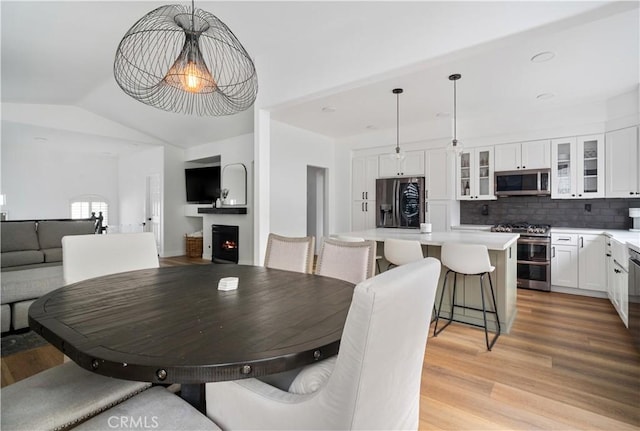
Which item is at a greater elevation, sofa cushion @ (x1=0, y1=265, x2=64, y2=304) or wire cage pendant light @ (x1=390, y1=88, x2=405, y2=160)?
wire cage pendant light @ (x1=390, y1=88, x2=405, y2=160)

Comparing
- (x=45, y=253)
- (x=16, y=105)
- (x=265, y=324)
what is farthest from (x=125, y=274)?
(x=16, y=105)

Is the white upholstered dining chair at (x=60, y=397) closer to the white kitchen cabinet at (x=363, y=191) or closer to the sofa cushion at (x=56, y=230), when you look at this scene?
the sofa cushion at (x=56, y=230)

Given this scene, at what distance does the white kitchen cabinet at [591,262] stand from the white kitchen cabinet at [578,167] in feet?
2.06

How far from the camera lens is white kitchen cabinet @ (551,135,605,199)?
12.7ft

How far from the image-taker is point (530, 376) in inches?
79.7

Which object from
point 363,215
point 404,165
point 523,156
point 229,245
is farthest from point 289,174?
point 523,156

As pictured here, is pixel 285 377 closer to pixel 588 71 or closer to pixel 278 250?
pixel 278 250

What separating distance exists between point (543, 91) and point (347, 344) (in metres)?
4.29

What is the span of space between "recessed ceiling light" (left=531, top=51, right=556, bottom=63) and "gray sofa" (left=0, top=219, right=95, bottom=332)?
5137 mm

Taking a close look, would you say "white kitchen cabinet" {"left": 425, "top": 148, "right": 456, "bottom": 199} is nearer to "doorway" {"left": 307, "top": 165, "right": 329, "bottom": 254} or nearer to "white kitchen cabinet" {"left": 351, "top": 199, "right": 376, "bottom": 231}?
"white kitchen cabinet" {"left": 351, "top": 199, "right": 376, "bottom": 231}

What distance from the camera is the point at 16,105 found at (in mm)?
5125

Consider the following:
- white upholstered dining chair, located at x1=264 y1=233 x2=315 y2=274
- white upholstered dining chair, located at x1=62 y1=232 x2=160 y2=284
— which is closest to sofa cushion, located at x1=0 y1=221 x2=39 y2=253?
white upholstered dining chair, located at x1=62 y1=232 x2=160 y2=284

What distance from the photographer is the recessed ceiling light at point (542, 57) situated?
274 centimetres

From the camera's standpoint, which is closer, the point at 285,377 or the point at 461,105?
the point at 285,377
